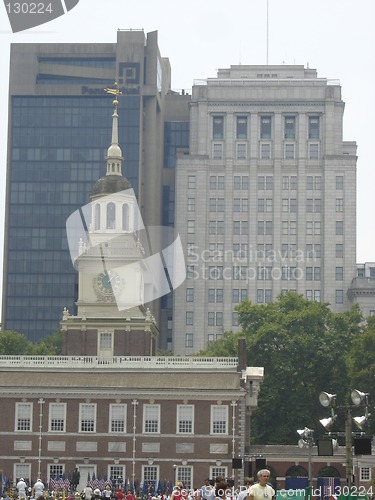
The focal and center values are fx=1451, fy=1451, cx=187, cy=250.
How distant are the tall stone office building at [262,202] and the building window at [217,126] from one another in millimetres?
136

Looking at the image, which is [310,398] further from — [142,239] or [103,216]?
[142,239]

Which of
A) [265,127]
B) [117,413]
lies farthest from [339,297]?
[117,413]

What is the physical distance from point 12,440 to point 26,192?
319 ft

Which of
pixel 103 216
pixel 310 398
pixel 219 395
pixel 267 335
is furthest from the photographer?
pixel 267 335

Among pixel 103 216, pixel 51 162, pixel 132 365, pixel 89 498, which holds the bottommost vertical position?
pixel 89 498

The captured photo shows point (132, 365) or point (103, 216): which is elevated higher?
point (103, 216)

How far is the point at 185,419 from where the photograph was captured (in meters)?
98.0

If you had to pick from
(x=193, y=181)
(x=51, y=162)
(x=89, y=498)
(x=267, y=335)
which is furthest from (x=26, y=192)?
(x=89, y=498)

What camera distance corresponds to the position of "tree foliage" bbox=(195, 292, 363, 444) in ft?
381

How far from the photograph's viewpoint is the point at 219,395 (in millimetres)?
97375

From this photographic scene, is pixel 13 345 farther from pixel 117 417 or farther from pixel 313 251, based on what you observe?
pixel 313 251

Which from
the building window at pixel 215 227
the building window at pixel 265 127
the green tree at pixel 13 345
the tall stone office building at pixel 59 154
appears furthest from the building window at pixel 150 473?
the building window at pixel 265 127

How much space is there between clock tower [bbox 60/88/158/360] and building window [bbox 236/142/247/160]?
282ft

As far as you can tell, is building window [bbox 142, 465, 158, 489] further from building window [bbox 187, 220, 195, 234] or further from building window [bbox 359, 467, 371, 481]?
building window [bbox 187, 220, 195, 234]
